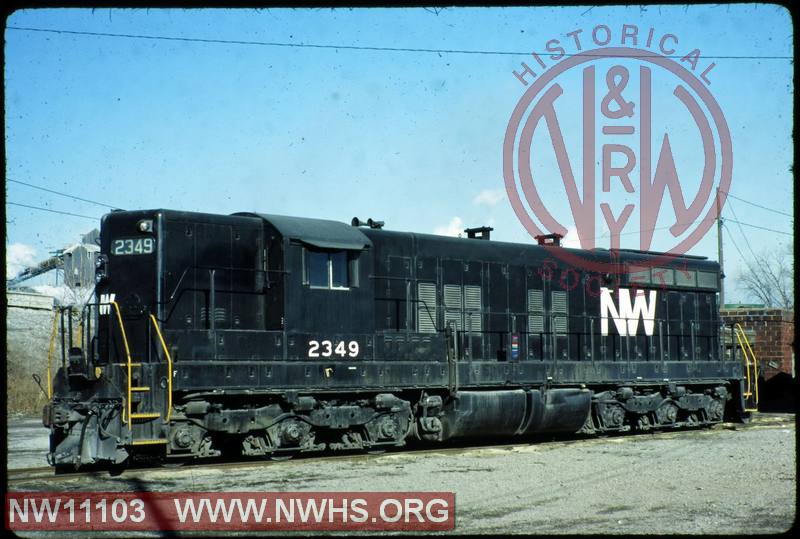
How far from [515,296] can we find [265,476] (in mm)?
7510

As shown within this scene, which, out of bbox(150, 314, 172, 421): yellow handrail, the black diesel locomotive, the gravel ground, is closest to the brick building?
the black diesel locomotive

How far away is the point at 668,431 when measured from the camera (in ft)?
65.2

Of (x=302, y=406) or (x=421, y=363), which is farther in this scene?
(x=421, y=363)

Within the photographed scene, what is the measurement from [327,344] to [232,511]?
5.29m

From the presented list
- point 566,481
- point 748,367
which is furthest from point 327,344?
point 748,367

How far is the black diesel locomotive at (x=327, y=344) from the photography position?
12836 millimetres

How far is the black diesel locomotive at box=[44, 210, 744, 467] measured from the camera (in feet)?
42.1

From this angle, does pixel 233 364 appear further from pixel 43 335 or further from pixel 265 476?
pixel 43 335

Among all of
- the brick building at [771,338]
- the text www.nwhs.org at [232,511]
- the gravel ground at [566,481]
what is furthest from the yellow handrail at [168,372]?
the brick building at [771,338]

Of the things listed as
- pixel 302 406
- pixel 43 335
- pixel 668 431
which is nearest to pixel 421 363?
pixel 302 406

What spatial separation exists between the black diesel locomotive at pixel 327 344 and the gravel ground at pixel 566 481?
70 cm

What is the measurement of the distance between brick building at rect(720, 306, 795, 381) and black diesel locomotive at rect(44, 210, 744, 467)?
540 inches

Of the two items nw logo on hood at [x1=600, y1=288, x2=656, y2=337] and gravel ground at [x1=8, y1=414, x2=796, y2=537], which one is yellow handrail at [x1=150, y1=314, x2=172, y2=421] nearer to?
gravel ground at [x1=8, y1=414, x2=796, y2=537]

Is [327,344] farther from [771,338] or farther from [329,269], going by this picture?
[771,338]
